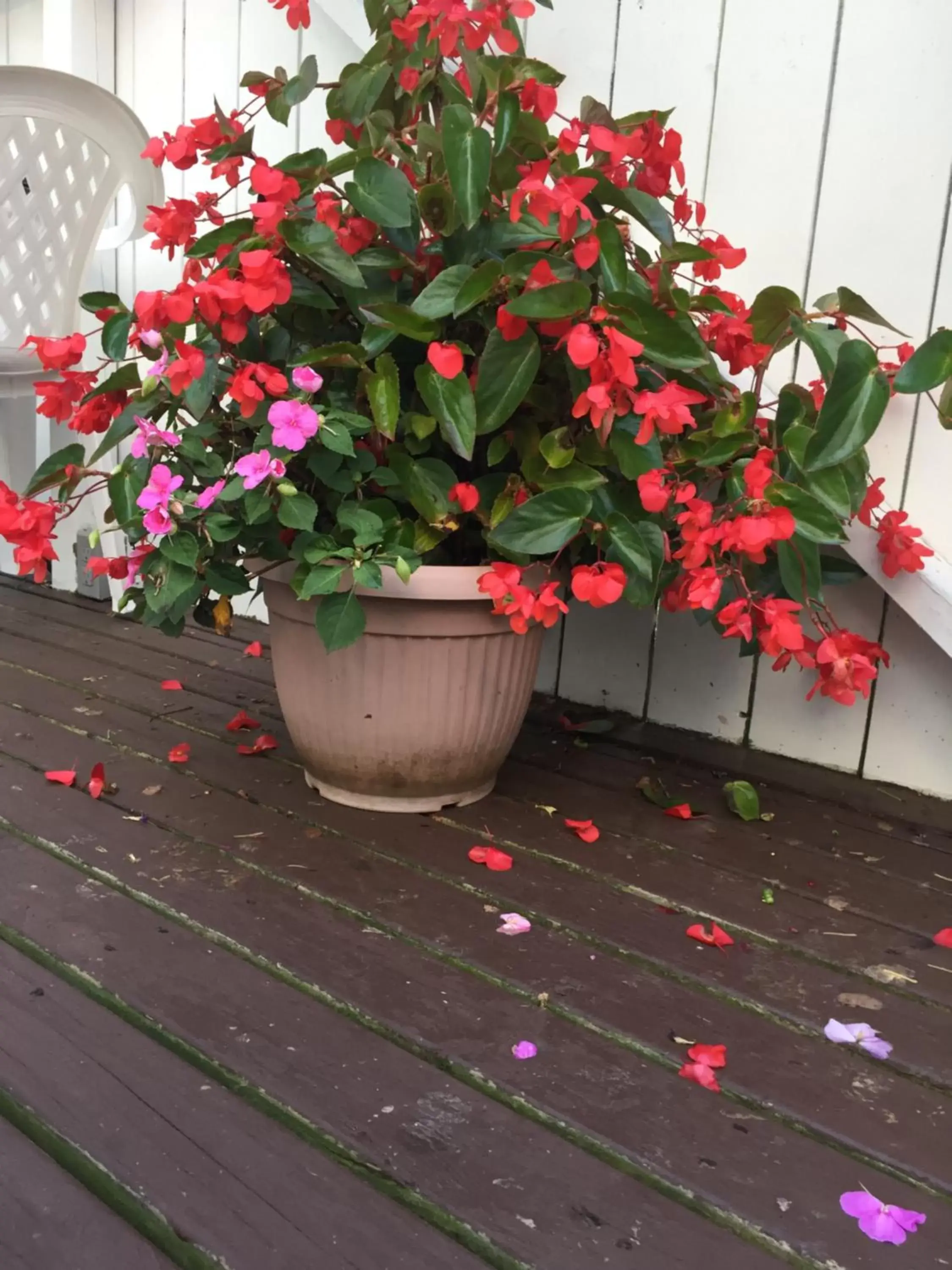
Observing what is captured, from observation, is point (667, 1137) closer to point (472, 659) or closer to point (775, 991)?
point (775, 991)

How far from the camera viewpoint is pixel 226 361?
1.02 m

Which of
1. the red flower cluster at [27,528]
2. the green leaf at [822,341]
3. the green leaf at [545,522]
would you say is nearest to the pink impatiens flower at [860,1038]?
the green leaf at [545,522]

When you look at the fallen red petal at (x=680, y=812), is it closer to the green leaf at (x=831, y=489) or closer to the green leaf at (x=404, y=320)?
the green leaf at (x=831, y=489)

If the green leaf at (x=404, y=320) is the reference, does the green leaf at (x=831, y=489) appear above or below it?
below

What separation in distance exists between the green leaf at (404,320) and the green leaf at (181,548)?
26cm

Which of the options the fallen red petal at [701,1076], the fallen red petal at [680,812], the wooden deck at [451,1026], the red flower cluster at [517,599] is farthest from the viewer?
the fallen red petal at [680,812]

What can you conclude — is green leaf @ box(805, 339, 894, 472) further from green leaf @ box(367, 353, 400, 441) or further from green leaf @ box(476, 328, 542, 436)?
green leaf @ box(367, 353, 400, 441)

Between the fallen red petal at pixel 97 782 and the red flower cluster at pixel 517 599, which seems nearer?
the red flower cluster at pixel 517 599

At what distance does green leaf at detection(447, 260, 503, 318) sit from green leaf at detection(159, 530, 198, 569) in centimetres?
31

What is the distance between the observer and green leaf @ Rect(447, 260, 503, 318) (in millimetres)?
868

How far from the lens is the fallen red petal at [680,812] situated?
116 centimetres

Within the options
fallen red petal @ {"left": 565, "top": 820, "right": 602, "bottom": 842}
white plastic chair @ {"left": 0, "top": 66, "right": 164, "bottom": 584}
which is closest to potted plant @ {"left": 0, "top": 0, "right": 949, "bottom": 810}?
fallen red petal @ {"left": 565, "top": 820, "right": 602, "bottom": 842}

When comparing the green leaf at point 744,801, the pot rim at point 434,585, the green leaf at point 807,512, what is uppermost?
the green leaf at point 807,512

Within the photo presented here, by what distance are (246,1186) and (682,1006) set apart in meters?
A: 0.36
